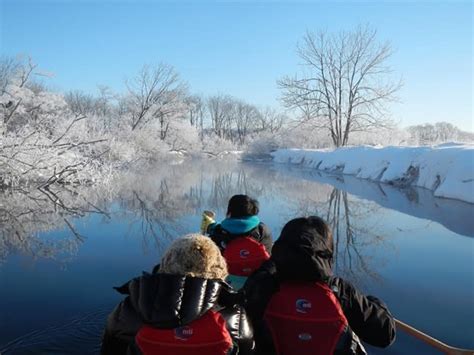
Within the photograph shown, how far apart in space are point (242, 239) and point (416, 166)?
16.3 metres

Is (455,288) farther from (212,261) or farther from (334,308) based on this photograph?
(212,261)

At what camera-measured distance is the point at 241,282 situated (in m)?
4.03

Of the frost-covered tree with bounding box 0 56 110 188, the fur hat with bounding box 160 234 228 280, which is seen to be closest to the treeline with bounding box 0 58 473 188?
the frost-covered tree with bounding box 0 56 110 188

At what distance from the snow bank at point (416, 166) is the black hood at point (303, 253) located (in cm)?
1196

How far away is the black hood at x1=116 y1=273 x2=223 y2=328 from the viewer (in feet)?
5.85

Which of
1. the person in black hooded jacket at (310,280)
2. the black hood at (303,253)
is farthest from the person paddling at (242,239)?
the black hood at (303,253)

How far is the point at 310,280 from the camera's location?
206 cm

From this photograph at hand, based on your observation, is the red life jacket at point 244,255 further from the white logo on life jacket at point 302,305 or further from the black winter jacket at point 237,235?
the white logo on life jacket at point 302,305

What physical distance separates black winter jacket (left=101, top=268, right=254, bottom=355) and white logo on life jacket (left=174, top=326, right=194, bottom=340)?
0.16 ft

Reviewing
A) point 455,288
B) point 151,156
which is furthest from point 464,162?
point 151,156

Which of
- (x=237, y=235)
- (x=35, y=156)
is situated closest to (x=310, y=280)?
(x=237, y=235)

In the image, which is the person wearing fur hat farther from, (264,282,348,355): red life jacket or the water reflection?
the water reflection

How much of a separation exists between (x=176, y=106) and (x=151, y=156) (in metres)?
7.65

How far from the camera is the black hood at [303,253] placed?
200cm
